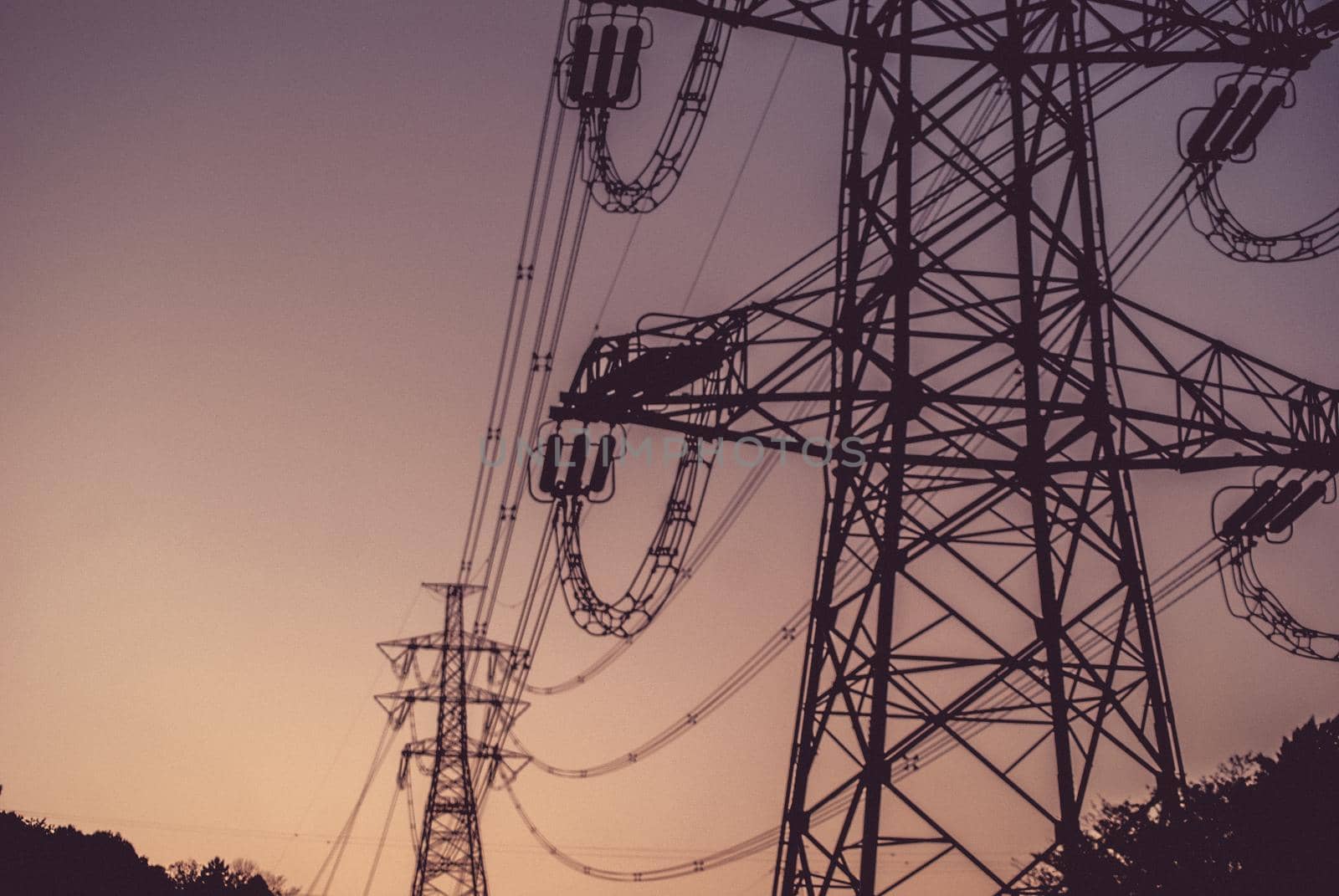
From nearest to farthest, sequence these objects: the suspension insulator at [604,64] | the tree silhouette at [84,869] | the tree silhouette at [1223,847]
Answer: the tree silhouette at [1223,847], the suspension insulator at [604,64], the tree silhouette at [84,869]

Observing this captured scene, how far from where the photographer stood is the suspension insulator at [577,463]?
14.4 metres

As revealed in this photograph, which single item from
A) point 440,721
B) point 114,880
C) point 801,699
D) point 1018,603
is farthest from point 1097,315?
point 440,721

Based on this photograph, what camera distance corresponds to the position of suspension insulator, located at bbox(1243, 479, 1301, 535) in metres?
15.5

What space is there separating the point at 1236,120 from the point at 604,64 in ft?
24.0

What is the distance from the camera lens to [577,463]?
47.3ft

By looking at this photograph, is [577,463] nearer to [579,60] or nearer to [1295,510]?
[579,60]

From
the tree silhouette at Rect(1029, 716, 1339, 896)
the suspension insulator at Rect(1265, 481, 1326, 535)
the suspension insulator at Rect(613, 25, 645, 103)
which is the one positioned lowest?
the tree silhouette at Rect(1029, 716, 1339, 896)

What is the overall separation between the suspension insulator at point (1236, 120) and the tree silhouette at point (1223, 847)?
730 cm

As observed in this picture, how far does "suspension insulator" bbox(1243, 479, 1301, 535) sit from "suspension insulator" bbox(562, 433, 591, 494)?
8.40 meters

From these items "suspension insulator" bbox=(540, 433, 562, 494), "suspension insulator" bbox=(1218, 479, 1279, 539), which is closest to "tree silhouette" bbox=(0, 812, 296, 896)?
"suspension insulator" bbox=(540, 433, 562, 494)

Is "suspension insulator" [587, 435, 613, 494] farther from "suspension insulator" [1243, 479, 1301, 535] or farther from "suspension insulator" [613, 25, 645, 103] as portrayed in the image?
"suspension insulator" [1243, 479, 1301, 535]

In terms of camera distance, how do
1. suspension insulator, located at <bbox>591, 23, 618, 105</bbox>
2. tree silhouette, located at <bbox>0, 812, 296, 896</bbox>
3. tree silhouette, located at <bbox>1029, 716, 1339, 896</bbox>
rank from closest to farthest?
tree silhouette, located at <bbox>1029, 716, 1339, 896</bbox> → suspension insulator, located at <bbox>591, 23, 618, 105</bbox> → tree silhouette, located at <bbox>0, 812, 296, 896</bbox>

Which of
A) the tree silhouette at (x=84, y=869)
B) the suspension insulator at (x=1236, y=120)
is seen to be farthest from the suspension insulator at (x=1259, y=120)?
the tree silhouette at (x=84, y=869)

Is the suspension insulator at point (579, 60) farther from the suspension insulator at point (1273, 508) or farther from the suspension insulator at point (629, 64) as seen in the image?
the suspension insulator at point (1273, 508)
